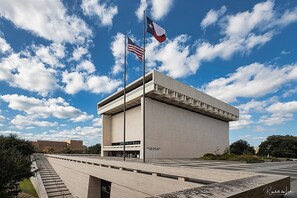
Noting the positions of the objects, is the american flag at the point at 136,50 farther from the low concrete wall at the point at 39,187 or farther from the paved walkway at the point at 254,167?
the low concrete wall at the point at 39,187

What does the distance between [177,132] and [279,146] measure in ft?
111

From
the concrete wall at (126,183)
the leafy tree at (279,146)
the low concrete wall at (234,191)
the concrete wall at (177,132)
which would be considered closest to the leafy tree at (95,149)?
the concrete wall at (177,132)

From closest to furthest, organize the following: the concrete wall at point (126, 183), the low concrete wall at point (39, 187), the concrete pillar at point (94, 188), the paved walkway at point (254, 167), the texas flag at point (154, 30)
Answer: the concrete wall at point (126, 183) < the paved walkway at point (254, 167) < the texas flag at point (154, 30) < the concrete pillar at point (94, 188) < the low concrete wall at point (39, 187)

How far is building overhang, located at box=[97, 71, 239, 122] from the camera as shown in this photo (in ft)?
111

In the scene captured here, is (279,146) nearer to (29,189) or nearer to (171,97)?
(171,97)

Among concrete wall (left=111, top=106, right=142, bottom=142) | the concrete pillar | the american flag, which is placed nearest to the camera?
the american flag

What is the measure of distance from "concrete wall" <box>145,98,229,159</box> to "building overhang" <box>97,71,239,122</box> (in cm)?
147

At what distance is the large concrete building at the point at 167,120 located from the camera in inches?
1353

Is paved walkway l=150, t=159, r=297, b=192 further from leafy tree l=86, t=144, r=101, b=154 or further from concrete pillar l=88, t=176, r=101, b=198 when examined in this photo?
leafy tree l=86, t=144, r=101, b=154

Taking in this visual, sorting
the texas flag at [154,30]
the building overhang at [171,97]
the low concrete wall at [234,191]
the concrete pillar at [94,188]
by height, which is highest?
the texas flag at [154,30]

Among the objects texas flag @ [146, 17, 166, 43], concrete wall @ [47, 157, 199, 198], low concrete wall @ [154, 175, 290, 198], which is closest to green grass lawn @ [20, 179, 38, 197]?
concrete wall @ [47, 157, 199, 198]

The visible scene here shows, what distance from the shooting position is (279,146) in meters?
56.3

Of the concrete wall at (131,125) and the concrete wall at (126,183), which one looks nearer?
the concrete wall at (126,183)

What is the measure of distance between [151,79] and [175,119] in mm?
9404
